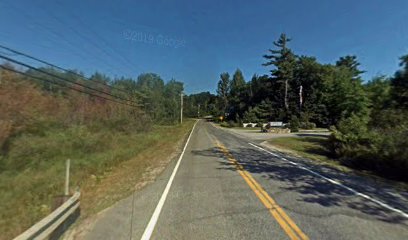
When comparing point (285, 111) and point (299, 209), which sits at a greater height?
point (285, 111)

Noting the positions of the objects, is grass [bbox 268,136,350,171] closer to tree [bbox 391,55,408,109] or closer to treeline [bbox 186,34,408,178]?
A: treeline [bbox 186,34,408,178]

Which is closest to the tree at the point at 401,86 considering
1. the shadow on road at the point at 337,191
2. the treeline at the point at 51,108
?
the shadow on road at the point at 337,191

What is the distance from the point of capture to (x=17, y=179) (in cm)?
940

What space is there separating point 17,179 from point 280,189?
31.1 ft

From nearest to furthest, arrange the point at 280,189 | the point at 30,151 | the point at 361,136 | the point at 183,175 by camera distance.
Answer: the point at 280,189
the point at 183,175
the point at 30,151
the point at 361,136

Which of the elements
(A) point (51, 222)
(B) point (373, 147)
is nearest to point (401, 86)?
(B) point (373, 147)

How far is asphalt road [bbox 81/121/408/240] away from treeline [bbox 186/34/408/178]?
12.8 feet

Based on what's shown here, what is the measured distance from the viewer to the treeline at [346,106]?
1134cm

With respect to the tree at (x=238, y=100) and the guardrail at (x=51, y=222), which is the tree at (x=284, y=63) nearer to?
the tree at (x=238, y=100)

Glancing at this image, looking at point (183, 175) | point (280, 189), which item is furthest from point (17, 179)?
point (280, 189)

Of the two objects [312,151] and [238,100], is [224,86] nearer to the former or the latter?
[238,100]

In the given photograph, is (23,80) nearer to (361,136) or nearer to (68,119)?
(68,119)

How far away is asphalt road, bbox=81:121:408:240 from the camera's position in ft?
13.9

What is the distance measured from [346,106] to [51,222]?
92.2 ft
